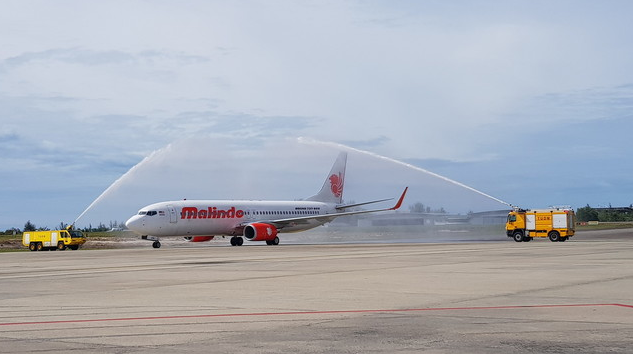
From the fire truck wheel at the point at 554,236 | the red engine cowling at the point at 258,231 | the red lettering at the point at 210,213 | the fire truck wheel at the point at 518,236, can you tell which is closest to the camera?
the fire truck wheel at the point at 554,236

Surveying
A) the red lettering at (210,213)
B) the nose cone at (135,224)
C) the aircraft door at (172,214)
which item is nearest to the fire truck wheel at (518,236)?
the red lettering at (210,213)

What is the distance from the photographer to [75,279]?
24.0m

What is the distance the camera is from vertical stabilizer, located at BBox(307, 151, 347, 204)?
77875 millimetres

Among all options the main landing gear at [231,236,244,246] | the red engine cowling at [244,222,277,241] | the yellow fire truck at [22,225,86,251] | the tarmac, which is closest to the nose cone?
the yellow fire truck at [22,225,86,251]

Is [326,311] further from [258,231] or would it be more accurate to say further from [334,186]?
[334,186]

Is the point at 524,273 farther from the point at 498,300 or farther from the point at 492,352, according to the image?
the point at 492,352

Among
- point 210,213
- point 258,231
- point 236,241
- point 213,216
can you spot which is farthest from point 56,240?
point 258,231

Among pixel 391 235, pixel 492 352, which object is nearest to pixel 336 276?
pixel 492 352

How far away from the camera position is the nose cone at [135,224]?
195ft

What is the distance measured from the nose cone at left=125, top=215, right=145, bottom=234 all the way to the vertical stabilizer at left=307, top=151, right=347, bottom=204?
2240 centimetres

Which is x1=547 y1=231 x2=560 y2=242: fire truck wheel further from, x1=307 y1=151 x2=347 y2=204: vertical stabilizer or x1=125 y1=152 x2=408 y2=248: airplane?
x1=307 y1=151 x2=347 y2=204: vertical stabilizer

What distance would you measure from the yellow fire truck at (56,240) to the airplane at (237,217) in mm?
6259

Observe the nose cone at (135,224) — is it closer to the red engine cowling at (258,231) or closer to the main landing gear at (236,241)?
the red engine cowling at (258,231)

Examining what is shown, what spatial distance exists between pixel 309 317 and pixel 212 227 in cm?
5145
